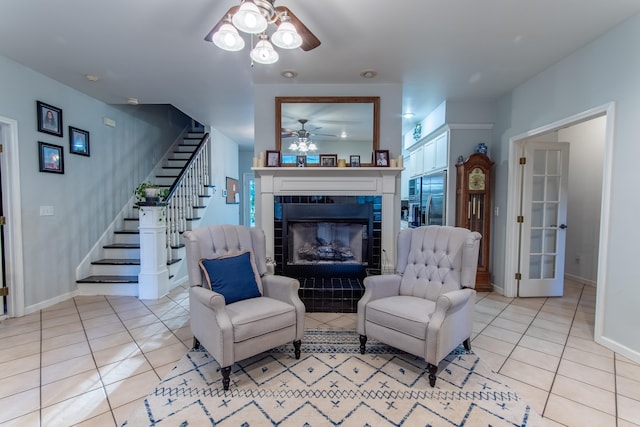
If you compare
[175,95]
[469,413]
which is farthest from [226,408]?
[175,95]

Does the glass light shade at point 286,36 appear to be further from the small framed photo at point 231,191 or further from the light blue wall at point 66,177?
the small framed photo at point 231,191

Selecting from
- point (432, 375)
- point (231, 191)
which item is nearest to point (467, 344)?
point (432, 375)

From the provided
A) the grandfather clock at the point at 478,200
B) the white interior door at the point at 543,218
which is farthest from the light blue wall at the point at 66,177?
the white interior door at the point at 543,218

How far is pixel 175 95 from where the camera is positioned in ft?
13.1

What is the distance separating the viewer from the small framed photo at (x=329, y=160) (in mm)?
3604

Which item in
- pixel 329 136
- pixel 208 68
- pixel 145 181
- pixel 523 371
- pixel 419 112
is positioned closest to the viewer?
pixel 523 371

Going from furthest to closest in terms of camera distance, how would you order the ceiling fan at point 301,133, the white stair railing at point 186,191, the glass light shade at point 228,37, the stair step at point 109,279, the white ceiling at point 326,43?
the white stair railing at point 186,191, the stair step at point 109,279, the ceiling fan at point 301,133, the white ceiling at point 326,43, the glass light shade at point 228,37

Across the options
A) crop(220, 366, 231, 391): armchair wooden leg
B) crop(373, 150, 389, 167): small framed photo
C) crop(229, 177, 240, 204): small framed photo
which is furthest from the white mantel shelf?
crop(229, 177, 240, 204): small framed photo

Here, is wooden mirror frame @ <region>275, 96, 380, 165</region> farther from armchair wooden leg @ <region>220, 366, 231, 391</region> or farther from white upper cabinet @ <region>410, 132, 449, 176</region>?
armchair wooden leg @ <region>220, 366, 231, 391</region>

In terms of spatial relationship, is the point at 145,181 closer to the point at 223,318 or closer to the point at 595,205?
the point at 223,318

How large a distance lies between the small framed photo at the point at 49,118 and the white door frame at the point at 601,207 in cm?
546

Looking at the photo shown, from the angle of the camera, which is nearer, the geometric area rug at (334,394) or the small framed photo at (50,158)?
the geometric area rug at (334,394)

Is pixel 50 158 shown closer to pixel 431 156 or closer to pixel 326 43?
pixel 326 43

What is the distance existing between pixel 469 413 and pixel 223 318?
156cm
